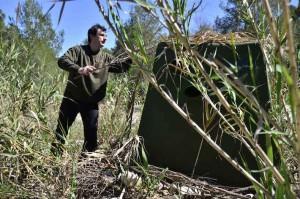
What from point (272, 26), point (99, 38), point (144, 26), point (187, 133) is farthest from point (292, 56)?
point (99, 38)

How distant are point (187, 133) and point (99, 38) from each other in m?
1.88

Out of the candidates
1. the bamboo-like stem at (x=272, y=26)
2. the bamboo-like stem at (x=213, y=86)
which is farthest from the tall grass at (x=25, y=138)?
the bamboo-like stem at (x=272, y=26)

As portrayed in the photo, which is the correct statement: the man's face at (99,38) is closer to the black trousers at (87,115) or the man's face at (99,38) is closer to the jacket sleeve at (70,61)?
the jacket sleeve at (70,61)

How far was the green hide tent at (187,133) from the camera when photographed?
3.92m

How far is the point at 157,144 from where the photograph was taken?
437 centimetres

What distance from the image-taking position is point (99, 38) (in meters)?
5.61

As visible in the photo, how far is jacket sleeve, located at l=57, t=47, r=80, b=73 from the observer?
5.21 metres

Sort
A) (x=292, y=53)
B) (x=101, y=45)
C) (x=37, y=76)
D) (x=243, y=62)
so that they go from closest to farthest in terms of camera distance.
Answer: (x=292, y=53)
(x=243, y=62)
(x=37, y=76)
(x=101, y=45)

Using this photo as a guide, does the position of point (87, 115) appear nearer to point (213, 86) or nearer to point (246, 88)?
point (213, 86)

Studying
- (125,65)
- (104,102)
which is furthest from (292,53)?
(104,102)

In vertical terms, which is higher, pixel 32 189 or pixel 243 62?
pixel 243 62

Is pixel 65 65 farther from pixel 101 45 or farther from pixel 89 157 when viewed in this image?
pixel 89 157

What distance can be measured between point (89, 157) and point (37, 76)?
103cm

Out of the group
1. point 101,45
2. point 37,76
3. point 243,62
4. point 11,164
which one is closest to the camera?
point 243,62
